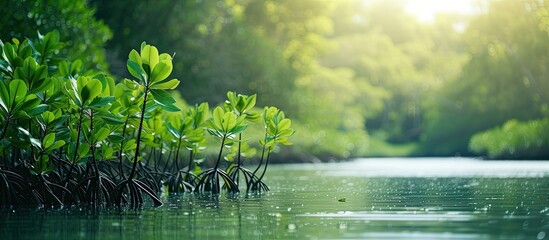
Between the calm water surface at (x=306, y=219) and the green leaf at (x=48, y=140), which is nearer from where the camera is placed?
the calm water surface at (x=306, y=219)

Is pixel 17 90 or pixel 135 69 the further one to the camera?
pixel 135 69

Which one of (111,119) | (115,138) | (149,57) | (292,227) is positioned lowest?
(292,227)

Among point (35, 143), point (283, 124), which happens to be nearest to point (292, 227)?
point (35, 143)

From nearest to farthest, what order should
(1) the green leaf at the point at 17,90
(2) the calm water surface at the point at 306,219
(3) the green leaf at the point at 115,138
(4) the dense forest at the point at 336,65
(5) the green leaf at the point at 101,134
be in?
(2) the calm water surface at the point at 306,219 < (1) the green leaf at the point at 17,90 < (5) the green leaf at the point at 101,134 < (3) the green leaf at the point at 115,138 < (4) the dense forest at the point at 336,65

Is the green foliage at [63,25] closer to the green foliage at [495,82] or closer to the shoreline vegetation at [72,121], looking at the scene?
the shoreline vegetation at [72,121]

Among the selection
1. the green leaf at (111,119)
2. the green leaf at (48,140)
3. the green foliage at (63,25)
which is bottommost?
the green leaf at (48,140)

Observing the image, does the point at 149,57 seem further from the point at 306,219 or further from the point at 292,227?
the point at 292,227

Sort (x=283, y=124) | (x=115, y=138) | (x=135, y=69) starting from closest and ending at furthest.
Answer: (x=135, y=69)
(x=115, y=138)
(x=283, y=124)

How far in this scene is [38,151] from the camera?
33.3 feet

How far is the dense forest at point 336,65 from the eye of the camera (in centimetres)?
2802

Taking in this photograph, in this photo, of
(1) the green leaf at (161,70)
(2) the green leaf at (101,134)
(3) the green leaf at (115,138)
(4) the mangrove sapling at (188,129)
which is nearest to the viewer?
(1) the green leaf at (161,70)

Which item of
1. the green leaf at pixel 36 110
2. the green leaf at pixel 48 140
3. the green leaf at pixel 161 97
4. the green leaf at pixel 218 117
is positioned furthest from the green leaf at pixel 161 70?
the green leaf at pixel 218 117

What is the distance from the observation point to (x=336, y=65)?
221 ft

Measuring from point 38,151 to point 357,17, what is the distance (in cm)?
6940
